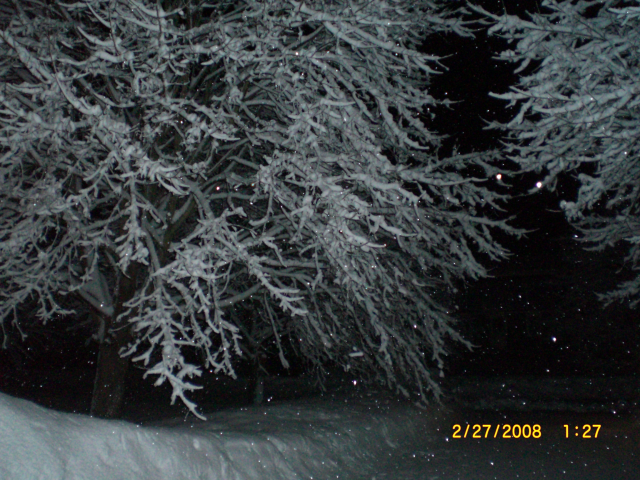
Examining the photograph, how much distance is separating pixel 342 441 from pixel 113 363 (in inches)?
159

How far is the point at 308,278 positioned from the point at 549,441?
7.78 m

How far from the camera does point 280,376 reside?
76.2 ft

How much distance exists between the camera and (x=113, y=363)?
811cm

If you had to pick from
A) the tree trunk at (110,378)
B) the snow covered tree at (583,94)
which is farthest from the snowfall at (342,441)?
the snow covered tree at (583,94)

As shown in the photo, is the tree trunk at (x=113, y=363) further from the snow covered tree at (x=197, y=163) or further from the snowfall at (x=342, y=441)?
the snowfall at (x=342, y=441)

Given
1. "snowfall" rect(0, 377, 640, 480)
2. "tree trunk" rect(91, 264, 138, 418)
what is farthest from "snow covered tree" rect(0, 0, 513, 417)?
"snowfall" rect(0, 377, 640, 480)

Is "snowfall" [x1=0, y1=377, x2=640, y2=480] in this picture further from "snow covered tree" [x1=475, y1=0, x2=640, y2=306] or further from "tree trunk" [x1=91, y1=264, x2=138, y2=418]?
"snow covered tree" [x1=475, y1=0, x2=640, y2=306]

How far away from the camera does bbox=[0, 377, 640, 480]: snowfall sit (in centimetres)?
438

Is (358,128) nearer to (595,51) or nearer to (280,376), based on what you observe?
(595,51)

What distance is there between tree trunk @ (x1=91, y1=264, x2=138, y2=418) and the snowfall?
840mm

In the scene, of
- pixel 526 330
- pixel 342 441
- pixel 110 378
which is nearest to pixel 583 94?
pixel 342 441

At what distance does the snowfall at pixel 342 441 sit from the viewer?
14.4 feet

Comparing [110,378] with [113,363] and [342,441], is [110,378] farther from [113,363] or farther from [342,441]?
[342,441]

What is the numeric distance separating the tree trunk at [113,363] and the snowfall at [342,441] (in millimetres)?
840
